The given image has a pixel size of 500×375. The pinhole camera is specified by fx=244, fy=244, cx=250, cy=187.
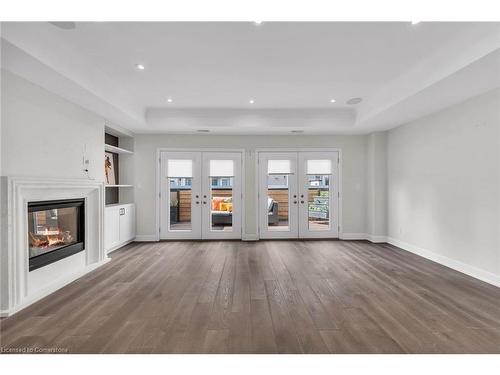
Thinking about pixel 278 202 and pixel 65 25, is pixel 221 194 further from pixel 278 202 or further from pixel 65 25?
pixel 65 25

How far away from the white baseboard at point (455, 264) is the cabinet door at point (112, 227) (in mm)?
5820

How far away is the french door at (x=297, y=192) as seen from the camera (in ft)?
19.5

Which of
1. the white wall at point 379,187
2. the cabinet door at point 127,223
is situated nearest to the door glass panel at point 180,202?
the cabinet door at point 127,223

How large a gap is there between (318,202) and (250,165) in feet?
6.24

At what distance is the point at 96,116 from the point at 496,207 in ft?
19.9

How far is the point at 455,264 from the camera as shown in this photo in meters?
3.78

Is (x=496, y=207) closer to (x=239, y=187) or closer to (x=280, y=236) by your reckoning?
(x=280, y=236)

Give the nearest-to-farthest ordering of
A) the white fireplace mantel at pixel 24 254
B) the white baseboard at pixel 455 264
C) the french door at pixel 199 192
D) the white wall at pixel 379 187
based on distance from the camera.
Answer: the white fireplace mantel at pixel 24 254 < the white baseboard at pixel 455 264 < the white wall at pixel 379 187 < the french door at pixel 199 192

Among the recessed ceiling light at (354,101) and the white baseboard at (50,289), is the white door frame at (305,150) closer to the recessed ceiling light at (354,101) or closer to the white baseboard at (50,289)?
the recessed ceiling light at (354,101)

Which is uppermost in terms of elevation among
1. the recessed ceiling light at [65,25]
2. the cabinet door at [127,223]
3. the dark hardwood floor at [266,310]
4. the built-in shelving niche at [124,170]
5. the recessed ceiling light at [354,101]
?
the recessed ceiling light at [354,101]

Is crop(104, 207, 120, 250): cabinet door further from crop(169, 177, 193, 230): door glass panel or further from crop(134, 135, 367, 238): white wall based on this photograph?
crop(169, 177, 193, 230): door glass panel

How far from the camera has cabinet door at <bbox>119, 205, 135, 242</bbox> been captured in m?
5.15

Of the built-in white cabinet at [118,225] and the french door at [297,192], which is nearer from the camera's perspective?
the built-in white cabinet at [118,225]

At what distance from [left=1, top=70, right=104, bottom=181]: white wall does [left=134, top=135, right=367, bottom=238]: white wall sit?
1.73 metres
